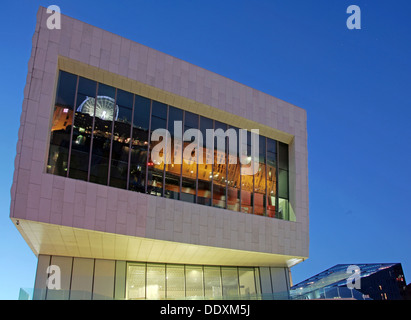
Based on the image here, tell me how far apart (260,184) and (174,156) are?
22.2 ft

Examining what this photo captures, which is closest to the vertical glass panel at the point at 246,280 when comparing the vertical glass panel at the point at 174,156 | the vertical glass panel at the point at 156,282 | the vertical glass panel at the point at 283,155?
the vertical glass panel at the point at 156,282

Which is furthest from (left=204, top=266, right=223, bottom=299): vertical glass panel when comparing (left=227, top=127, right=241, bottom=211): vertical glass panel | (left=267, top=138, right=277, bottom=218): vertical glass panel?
(left=267, top=138, right=277, bottom=218): vertical glass panel

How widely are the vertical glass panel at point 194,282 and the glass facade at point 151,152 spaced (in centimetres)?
472

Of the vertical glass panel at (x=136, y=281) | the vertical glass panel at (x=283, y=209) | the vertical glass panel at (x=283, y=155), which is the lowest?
the vertical glass panel at (x=136, y=281)

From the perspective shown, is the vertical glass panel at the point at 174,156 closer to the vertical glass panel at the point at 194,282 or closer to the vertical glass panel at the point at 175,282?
the vertical glass panel at the point at 175,282

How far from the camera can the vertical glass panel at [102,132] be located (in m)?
23.0

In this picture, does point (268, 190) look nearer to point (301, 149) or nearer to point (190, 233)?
point (301, 149)

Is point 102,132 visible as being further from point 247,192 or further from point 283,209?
point 283,209

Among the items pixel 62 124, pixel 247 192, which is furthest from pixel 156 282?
pixel 62 124

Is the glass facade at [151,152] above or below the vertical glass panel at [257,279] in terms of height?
above

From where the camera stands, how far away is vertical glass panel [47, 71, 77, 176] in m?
21.8

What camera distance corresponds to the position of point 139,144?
24.8 m

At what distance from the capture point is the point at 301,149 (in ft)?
104

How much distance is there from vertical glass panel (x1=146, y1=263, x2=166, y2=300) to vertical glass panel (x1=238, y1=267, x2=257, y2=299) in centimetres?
580
